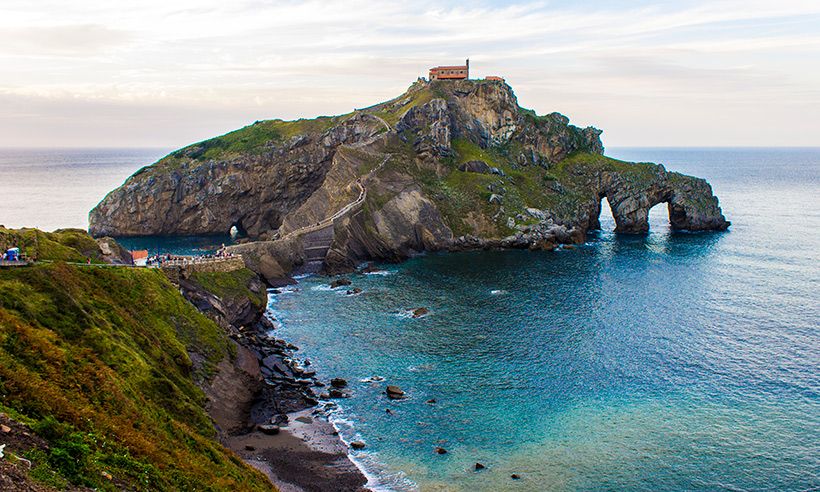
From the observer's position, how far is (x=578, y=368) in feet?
245

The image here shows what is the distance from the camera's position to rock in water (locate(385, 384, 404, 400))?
6725cm

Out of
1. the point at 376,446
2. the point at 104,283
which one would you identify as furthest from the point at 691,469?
the point at 104,283

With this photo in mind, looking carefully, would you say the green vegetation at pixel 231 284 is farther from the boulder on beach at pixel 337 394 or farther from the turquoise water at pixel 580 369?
the boulder on beach at pixel 337 394

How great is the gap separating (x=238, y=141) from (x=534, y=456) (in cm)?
14457

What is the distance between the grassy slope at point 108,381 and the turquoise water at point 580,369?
16833 millimetres

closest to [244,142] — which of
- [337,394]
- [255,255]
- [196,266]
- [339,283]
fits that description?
[255,255]

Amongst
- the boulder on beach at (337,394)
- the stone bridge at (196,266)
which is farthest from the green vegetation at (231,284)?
the boulder on beach at (337,394)

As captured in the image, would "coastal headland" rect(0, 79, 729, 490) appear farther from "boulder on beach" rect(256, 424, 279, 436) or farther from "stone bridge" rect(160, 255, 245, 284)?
"stone bridge" rect(160, 255, 245, 284)

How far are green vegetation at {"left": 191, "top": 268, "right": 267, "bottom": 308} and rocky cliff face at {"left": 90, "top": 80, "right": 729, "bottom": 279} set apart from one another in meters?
42.9

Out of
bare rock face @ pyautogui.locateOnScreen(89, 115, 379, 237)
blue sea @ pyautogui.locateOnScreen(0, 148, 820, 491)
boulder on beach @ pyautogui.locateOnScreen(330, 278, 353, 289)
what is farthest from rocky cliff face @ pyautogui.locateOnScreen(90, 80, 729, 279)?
boulder on beach @ pyautogui.locateOnScreen(330, 278, 353, 289)

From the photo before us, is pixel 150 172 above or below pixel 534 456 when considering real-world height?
above

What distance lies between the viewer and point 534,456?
5600 cm

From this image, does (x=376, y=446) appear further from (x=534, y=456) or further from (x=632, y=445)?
(x=632, y=445)

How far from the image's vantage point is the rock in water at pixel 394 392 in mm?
67250
